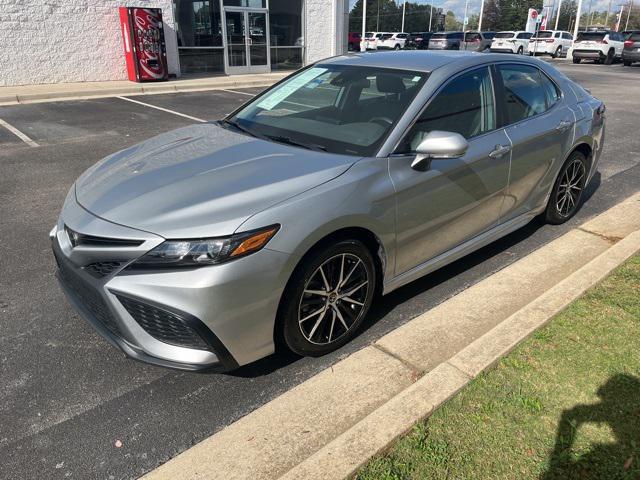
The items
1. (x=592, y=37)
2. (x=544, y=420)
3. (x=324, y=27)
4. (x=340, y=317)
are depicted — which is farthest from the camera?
(x=592, y=37)

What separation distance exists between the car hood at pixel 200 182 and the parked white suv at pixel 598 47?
33.2 meters

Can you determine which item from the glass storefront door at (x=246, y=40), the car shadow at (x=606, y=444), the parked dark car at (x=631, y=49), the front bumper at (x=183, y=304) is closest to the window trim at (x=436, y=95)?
the front bumper at (x=183, y=304)

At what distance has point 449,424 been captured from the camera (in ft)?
7.83

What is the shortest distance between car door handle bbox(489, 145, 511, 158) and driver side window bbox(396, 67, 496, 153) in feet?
0.49

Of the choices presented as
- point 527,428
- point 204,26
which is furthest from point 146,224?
point 204,26

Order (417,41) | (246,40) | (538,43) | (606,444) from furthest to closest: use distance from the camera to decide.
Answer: (417,41) → (538,43) → (246,40) → (606,444)

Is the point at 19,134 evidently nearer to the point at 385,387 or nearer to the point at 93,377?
the point at 93,377

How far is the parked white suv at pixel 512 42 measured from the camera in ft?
112

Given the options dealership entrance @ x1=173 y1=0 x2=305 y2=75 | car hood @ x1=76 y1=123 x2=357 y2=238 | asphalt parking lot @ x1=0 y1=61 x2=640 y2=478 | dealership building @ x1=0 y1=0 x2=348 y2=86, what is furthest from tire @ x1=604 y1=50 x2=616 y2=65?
car hood @ x1=76 y1=123 x2=357 y2=238

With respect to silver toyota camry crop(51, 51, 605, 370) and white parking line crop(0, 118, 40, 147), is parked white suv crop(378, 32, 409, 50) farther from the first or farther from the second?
silver toyota camry crop(51, 51, 605, 370)

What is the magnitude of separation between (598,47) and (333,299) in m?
33.6

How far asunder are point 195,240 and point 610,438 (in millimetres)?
2066

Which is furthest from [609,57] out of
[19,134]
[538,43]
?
[19,134]

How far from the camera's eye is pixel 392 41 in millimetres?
42844
